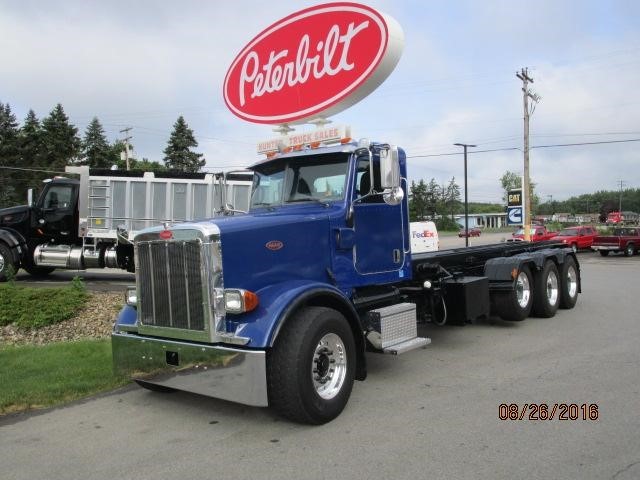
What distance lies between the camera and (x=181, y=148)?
2564 inches

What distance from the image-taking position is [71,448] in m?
4.40

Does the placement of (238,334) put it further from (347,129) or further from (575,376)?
(575,376)

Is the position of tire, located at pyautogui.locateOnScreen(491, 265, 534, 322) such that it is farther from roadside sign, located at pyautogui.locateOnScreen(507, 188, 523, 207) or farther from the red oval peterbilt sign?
roadside sign, located at pyautogui.locateOnScreen(507, 188, 523, 207)

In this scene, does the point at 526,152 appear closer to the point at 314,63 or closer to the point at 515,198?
the point at 515,198

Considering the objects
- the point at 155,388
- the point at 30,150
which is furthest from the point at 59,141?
the point at 155,388

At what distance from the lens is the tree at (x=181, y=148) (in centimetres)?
6462

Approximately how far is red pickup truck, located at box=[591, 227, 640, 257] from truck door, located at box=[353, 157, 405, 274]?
29224 millimetres

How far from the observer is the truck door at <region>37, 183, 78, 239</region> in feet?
51.6

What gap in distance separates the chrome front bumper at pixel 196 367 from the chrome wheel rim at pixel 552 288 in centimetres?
739

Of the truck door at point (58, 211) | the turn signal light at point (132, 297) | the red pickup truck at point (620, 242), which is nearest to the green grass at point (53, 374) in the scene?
the turn signal light at point (132, 297)

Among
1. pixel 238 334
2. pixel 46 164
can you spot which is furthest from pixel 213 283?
pixel 46 164

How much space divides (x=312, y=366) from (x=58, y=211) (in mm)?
13462
